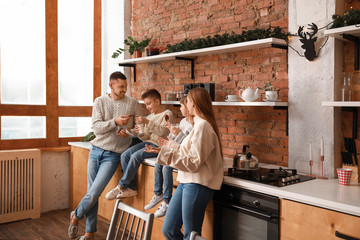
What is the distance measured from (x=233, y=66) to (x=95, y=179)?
180 centimetres

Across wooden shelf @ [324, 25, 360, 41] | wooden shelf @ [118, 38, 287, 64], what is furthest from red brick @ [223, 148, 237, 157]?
wooden shelf @ [324, 25, 360, 41]

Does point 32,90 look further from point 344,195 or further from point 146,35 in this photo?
point 344,195

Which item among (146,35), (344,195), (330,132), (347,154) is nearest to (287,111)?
(330,132)

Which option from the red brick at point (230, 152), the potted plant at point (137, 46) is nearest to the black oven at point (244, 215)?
the red brick at point (230, 152)

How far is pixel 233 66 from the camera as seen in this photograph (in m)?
3.49

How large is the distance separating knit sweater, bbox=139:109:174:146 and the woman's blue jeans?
952 millimetres

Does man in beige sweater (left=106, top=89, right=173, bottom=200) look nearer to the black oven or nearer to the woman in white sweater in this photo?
the woman in white sweater

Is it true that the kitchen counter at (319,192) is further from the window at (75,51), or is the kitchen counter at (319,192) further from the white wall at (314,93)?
the window at (75,51)

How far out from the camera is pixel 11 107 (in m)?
4.29

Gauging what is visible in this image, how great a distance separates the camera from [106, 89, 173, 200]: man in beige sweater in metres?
3.38

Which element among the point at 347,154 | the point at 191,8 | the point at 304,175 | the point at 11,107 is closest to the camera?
the point at 347,154

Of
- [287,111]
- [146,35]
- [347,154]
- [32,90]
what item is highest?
[146,35]

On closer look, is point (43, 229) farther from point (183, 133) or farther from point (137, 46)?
point (137, 46)

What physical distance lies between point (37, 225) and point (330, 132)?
130 inches
